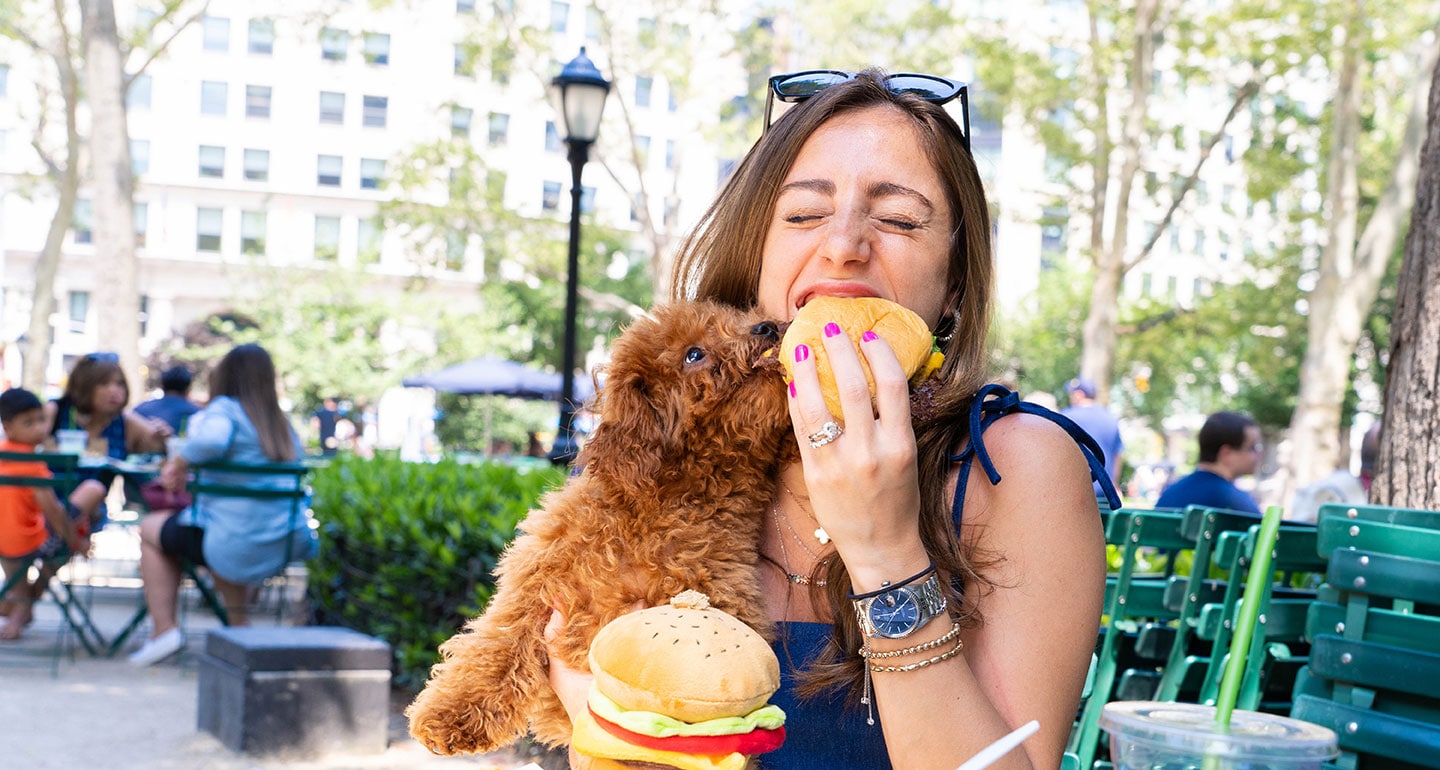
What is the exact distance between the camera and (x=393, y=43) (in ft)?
172

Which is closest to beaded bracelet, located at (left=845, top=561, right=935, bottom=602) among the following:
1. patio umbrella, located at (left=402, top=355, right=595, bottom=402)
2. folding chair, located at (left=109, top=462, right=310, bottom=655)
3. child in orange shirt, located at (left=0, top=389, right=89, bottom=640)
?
folding chair, located at (left=109, top=462, right=310, bottom=655)

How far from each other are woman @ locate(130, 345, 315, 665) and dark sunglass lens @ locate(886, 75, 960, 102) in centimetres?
687

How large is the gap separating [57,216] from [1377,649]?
28.8 m

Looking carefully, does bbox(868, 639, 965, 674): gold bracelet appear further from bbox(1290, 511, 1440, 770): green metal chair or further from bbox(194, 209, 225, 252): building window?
bbox(194, 209, 225, 252): building window

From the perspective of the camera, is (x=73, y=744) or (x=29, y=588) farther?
(x=29, y=588)

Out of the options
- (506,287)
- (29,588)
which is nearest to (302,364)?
(506,287)

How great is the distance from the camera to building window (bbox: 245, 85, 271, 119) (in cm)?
5278

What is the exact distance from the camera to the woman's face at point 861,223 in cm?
195

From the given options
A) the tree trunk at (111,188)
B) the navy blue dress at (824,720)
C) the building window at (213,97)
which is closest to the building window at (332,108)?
the building window at (213,97)

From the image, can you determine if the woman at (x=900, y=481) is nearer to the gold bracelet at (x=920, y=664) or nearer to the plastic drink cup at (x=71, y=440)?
the gold bracelet at (x=920, y=664)

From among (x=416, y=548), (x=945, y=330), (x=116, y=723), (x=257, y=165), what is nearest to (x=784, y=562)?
(x=945, y=330)

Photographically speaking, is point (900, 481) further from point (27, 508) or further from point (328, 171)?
point (328, 171)

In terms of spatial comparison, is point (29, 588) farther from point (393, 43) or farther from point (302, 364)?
point (393, 43)

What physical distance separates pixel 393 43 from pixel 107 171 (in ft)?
121
